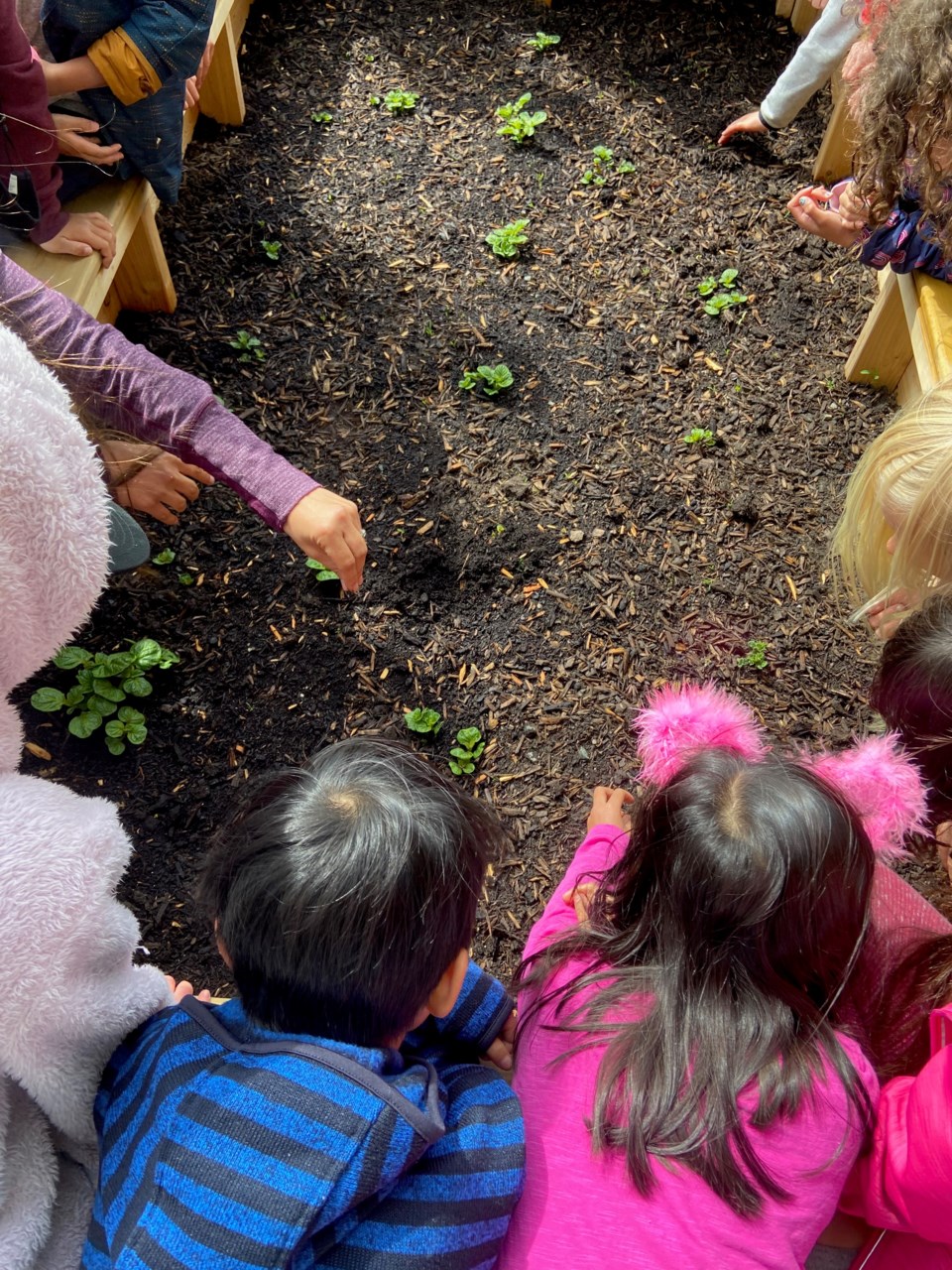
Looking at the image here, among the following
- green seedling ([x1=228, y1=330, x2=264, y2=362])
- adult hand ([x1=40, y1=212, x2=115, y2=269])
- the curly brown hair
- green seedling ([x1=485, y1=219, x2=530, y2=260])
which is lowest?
green seedling ([x1=228, y1=330, x2=264, y2=362])

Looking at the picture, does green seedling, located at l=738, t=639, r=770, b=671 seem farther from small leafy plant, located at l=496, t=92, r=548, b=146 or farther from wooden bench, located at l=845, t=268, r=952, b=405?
small leafy plant, located at l=496, t=92, r=548, b=146

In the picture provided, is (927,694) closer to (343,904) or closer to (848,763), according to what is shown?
(848,763)

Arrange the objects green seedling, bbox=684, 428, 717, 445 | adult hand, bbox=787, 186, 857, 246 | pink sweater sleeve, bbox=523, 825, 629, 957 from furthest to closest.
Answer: green seedling, bbox=684, 428, 717, 445 → adult hand, bbox=787, 186, 857, 246 → pink sweater sleeve, bbox=523, 825, 629, 957

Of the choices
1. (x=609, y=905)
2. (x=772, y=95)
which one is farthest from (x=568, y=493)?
(x=772, y=95)

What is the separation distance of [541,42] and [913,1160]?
3497mm

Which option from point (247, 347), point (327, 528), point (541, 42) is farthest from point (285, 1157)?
point (541, 42)

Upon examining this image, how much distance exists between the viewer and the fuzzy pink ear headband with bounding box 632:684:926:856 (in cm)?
156

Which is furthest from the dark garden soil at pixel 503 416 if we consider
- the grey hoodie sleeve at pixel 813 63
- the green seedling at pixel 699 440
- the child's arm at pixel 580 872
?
the child's arm at pixel 580 872

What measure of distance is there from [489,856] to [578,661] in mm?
1003

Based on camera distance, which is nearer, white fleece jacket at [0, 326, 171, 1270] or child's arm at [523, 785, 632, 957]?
white fleece jacket at [0, 326, 171, 1270]

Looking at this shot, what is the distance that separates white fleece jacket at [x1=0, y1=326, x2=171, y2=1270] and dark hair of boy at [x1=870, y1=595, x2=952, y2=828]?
126 centimetres

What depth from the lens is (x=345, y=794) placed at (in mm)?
1164

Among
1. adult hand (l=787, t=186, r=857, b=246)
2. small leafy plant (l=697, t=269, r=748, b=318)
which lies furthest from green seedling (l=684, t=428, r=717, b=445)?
adult hand (l=787, t=186, r=857, b=246)

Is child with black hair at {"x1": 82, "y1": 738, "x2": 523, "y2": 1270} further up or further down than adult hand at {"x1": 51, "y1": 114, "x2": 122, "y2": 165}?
further down
